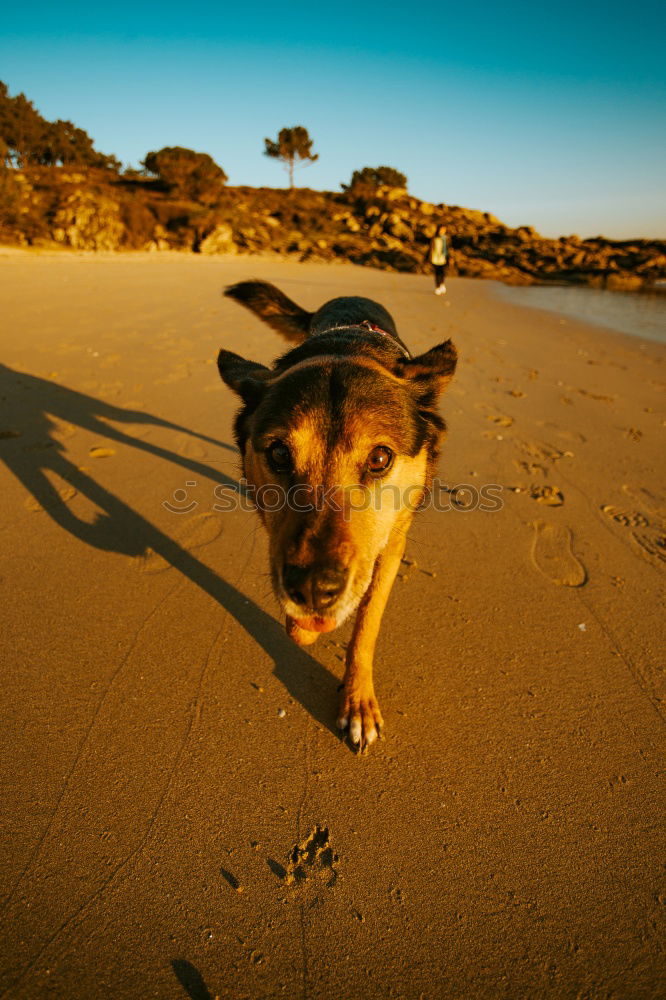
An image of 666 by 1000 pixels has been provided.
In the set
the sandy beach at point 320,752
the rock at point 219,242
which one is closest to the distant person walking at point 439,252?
the sandy beach at point 320,752

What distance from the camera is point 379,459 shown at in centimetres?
248

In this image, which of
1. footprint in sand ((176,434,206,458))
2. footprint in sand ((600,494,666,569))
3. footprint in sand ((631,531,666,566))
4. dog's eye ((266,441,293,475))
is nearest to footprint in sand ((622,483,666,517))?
footprint in sand ((600,494,666,569))

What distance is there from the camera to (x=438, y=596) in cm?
337

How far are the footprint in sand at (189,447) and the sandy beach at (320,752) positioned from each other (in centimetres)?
11

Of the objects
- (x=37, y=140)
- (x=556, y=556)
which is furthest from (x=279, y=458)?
(x=37, y=140)

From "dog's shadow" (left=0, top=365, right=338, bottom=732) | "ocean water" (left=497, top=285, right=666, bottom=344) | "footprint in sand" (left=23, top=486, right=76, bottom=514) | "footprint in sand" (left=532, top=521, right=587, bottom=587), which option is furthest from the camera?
"ocean water" (left=497, top=285, right=666, bottom=344)

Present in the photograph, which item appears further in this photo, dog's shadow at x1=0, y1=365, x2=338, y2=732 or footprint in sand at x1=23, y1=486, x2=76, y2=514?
footprint in sand at x1=23, y1=486, x2=76, y2=514

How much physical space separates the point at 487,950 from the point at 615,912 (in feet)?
1.77

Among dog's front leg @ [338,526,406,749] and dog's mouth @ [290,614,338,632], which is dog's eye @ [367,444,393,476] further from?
dog's mouth @ [290,614,338,632]

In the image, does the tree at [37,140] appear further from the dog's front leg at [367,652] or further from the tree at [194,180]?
the dog's front leg at [367,652]

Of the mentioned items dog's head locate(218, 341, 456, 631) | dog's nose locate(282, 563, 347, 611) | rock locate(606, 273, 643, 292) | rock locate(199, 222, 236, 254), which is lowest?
dog's nose locate(282, 563, 347, 611)

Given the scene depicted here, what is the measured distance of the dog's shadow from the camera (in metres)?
2.80

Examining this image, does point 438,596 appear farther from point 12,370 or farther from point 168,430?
point 12,370

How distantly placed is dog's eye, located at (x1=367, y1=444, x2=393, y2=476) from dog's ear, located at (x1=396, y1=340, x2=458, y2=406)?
2.44ft
